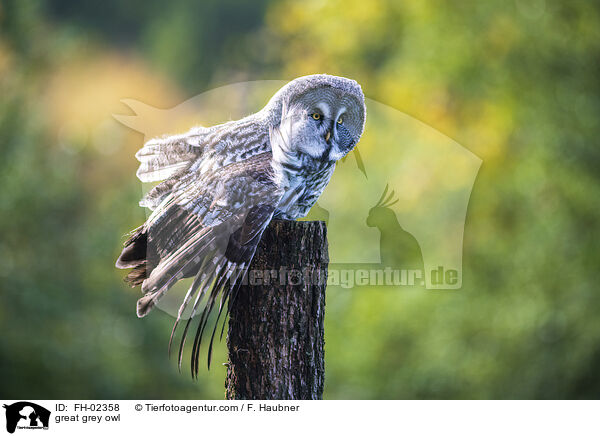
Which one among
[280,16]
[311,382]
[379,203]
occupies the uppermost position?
[280,16]

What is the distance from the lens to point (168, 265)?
149cm

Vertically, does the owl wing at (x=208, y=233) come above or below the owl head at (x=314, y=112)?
below

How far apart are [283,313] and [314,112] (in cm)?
58

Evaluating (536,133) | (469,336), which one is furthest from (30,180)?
(536,133)

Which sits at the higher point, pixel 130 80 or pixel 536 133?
pixel 130 80

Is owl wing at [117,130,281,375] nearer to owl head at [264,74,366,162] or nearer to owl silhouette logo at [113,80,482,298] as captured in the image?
owl head at [264,74,366,162]

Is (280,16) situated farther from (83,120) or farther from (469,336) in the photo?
(469,336)

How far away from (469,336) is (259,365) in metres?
2.15
